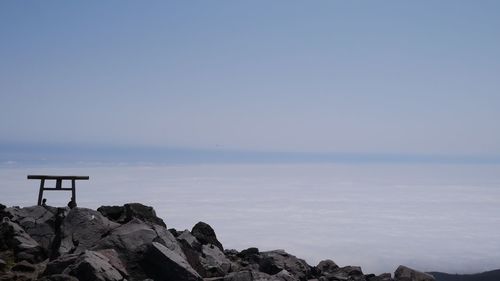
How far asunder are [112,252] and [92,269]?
2.78 meters

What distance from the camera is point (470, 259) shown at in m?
198

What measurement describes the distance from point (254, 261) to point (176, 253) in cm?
943

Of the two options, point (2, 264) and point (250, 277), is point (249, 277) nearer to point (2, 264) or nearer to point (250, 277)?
point (250, 277)

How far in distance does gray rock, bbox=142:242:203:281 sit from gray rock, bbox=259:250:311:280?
917 cm

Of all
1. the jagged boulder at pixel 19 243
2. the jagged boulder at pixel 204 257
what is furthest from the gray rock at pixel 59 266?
the jagged boulder at pixel 204 257

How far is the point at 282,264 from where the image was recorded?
32219mm

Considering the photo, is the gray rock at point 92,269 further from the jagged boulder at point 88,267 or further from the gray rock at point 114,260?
the gray rock at point 114,260

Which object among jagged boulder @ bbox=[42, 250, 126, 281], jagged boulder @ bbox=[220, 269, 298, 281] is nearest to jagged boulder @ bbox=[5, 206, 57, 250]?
jagged boulder @ bbox=[42, 250, 126, 281]

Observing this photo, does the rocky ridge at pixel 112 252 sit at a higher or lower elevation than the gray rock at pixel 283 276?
higher

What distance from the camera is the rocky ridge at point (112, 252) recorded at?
21.6 meters

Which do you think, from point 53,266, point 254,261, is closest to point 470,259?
point 254,261

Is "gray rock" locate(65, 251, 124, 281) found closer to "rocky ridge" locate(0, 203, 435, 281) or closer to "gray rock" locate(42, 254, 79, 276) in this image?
"rocky ridge" locate(0, 203, 435, 281)

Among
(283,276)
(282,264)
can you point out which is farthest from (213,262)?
(282,264)

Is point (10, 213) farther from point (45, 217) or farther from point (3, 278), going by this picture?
point (3, 278)
